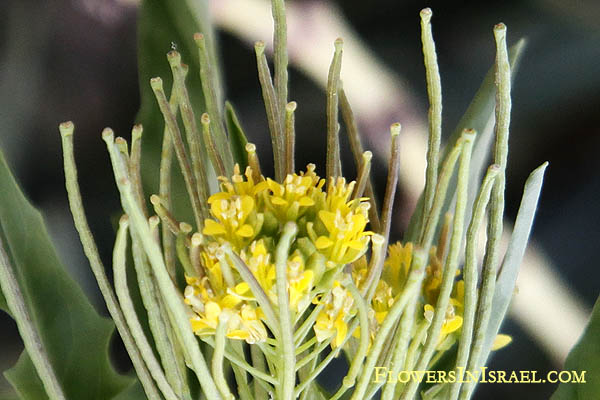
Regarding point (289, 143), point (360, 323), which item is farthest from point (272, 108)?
point (360, 323)

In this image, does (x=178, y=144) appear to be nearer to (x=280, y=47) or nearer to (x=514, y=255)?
(x=280, y=47)

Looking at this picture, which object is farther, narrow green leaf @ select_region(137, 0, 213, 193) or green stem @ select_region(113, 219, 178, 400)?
narrow green leaf @ select_region(137, 0, 213, 193)

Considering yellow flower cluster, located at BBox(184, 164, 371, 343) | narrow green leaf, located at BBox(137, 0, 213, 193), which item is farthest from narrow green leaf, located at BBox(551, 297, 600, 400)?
narrow green leaf, located at BBox(137, 0, 213, 193)

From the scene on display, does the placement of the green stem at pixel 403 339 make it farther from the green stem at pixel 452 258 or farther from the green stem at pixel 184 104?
the green stem at pixel 184 104

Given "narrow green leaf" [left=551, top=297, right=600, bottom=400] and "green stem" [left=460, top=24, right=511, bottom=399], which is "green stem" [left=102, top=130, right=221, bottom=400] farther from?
"narrow green leaf" [left=551, top=297, right=600, bottom=400]

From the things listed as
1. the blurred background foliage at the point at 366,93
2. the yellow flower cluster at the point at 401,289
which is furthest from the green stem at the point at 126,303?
the blurred background foliage at the point at 366,93

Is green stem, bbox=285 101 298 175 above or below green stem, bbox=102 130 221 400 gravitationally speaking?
above

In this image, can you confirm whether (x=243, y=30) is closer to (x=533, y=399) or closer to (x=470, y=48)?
(x=470, y=48)
